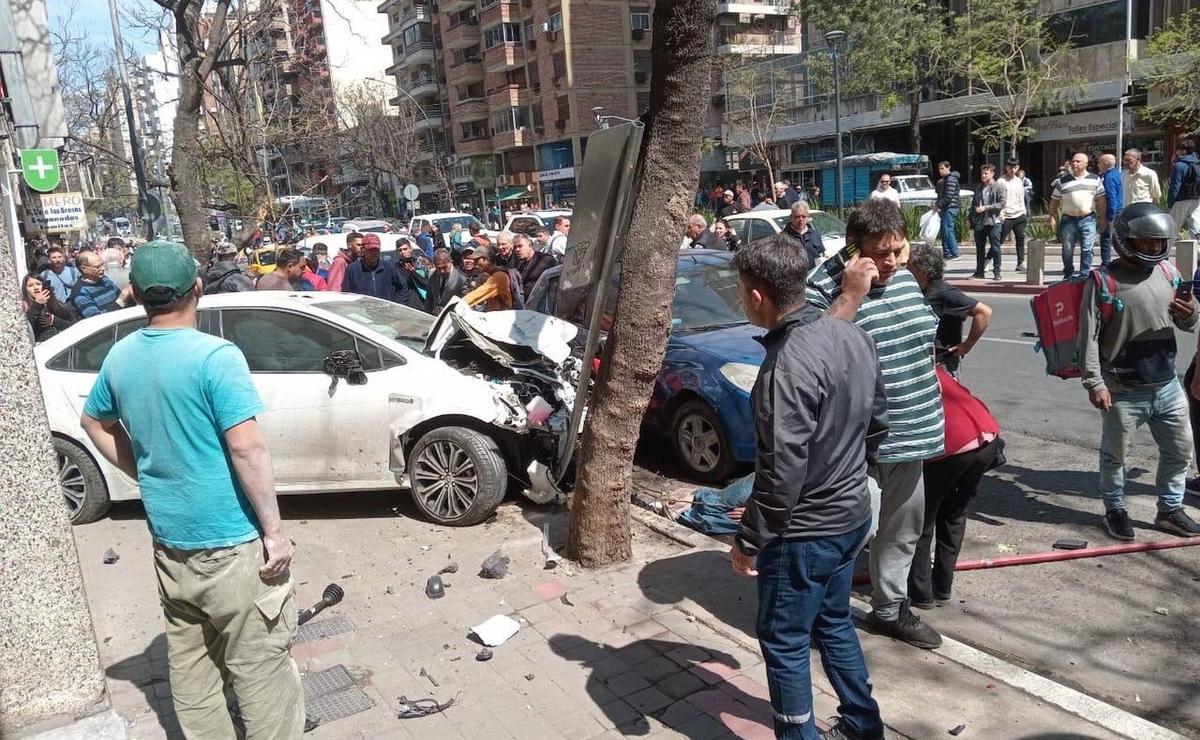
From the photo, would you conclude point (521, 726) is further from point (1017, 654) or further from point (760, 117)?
point (760, 117)

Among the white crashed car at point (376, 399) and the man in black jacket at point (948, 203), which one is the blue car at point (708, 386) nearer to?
the white crashed car at point (376, 399)

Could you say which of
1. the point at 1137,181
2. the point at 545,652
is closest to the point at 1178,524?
the point at 545,652

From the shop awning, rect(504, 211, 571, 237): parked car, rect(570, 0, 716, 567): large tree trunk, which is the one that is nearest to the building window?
the shop awning

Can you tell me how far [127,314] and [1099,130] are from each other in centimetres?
3484

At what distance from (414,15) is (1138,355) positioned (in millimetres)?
75235

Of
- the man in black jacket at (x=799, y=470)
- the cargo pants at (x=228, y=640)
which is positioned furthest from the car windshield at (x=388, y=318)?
the man in black jacket at (x=799, y=470)

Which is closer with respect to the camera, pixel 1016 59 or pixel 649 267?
pixel 649 267

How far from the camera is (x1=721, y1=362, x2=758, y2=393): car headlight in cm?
631

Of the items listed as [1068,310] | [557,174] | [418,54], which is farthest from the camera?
[418,54]

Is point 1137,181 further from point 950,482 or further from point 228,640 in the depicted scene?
point 228,640

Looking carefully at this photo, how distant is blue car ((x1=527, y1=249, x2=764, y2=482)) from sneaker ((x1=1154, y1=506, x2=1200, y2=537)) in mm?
2386

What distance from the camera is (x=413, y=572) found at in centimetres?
529

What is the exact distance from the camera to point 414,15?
7244cm

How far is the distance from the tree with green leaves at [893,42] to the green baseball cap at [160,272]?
112 ft
